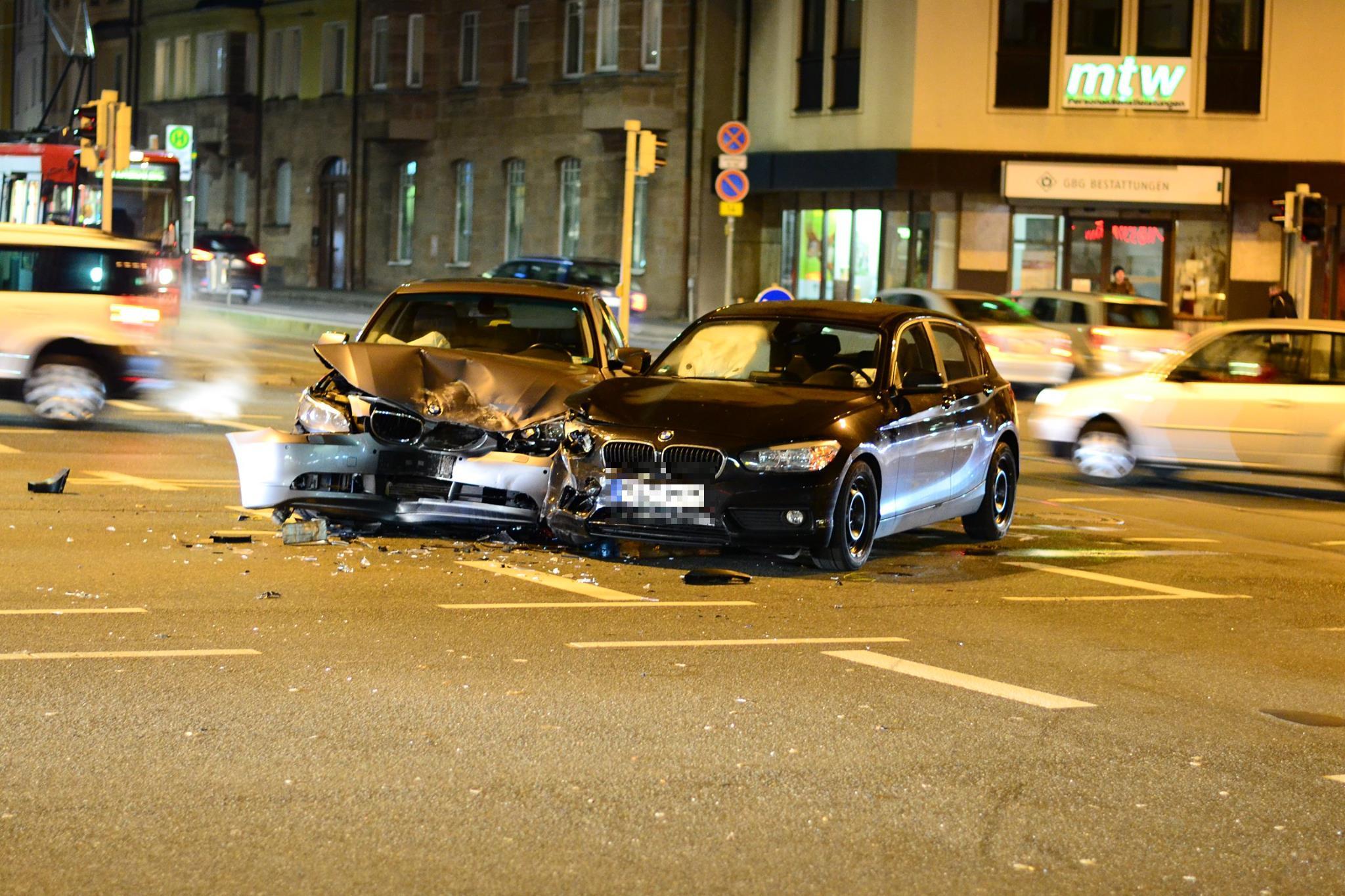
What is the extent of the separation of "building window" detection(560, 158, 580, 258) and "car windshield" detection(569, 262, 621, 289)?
1038 centimetres

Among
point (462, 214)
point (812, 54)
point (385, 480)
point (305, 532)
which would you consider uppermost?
point (812, 54)

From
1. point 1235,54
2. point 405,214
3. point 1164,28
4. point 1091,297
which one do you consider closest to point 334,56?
point 405,214

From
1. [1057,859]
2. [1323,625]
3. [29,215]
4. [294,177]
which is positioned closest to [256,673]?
[1057,859]

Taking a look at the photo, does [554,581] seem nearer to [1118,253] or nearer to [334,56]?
[1118,253]

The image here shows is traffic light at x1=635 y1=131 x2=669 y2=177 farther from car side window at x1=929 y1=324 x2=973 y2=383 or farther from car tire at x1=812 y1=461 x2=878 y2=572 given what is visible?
car tire at x1=812 y1=461 x2=878 y2=572

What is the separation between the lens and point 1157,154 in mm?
38000

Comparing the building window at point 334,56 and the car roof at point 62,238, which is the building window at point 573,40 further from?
the car roof at point 62,238

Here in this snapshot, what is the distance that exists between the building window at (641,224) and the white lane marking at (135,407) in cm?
2398

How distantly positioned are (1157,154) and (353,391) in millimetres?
29168

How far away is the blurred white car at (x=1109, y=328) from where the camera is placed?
25.6 m

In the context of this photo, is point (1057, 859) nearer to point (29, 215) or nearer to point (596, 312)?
point (596, 312)

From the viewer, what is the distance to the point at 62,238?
17.5m

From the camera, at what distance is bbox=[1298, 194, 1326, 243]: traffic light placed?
95.6 ft

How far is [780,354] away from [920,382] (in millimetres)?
856
